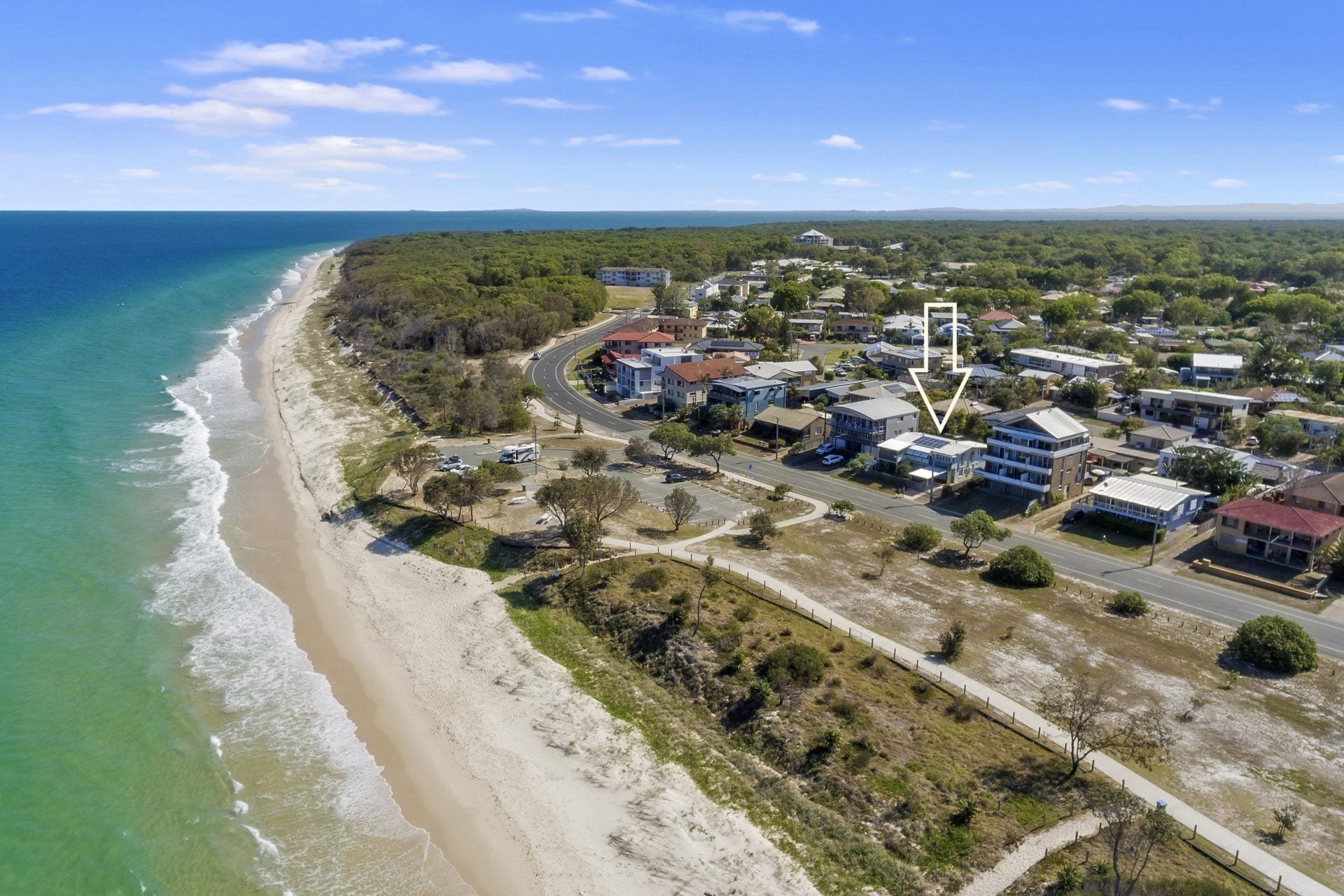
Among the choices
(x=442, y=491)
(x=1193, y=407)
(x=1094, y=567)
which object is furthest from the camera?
(x=1193, y=407)

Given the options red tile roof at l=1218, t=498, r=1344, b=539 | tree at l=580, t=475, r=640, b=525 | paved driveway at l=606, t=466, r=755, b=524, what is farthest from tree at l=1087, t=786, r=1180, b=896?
paved driveway at l=606, t=466, r=755, b=524

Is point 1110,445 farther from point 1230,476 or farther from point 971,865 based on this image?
point 971,865

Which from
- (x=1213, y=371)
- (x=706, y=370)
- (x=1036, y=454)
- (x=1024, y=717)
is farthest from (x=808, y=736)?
(x=1213, y=371)

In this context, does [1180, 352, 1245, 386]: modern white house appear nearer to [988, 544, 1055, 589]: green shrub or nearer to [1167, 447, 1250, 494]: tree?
[1167, 447, 1250, 494]: tree

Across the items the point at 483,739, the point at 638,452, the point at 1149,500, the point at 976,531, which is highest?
the point at 638,452

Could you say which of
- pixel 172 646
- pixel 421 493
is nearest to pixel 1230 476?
pixel 421 493

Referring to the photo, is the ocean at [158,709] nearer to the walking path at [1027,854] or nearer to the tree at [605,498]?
the walking path at [1027,854]

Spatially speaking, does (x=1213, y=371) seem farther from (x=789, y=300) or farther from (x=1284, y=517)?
(x=789, y=300)
